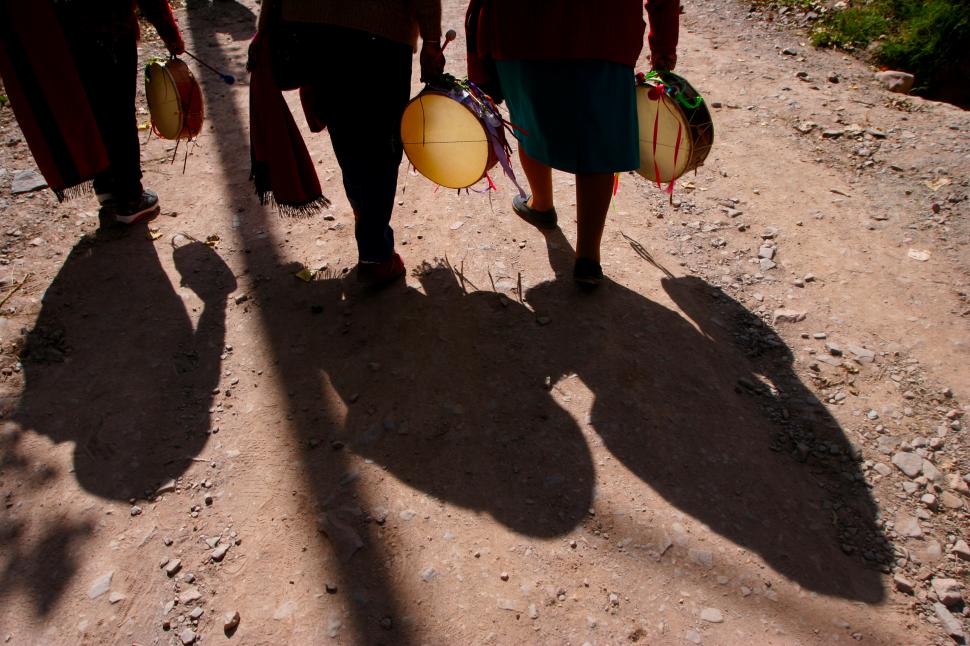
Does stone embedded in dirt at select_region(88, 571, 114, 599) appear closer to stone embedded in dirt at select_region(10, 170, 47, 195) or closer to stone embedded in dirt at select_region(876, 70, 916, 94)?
stone embedded in dirt at select_region(10, 170, 47, 195)

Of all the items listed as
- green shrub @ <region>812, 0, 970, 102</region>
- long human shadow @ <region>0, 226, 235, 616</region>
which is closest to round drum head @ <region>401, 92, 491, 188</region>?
long human shadow @ <region>0, 226, 235, 616</region>

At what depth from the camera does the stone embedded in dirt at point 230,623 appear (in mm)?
1974

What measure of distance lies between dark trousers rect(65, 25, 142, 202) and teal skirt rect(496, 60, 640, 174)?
6.07 feet

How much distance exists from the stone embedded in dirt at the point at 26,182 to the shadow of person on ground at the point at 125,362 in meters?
0.78

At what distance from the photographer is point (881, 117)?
14.0ft

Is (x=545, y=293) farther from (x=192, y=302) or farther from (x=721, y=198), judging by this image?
(x=192, y=302)

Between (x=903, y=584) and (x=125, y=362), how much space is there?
3040 mm

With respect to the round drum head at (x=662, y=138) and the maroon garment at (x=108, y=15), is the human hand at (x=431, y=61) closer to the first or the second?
the round drum head at (x=662, y=138)

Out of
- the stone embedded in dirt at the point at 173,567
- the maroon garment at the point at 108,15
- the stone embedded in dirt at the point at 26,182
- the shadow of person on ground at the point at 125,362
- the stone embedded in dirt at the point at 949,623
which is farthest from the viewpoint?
the stone embedded in dirt at the point at 26,182

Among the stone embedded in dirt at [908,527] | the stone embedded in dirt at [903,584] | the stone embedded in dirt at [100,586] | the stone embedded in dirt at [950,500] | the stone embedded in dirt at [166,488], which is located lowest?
the stone embedded in dirt at [100,586]

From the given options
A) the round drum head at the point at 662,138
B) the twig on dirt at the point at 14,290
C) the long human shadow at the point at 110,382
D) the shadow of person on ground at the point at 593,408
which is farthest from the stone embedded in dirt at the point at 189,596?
the round drum head at the point at 662,138

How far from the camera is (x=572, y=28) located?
8.00ft

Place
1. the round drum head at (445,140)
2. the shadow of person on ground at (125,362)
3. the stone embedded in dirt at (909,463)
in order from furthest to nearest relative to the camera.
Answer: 1. the round drum head at (445,140)
2. the shadow of person on ground at (125,362)
3. the stone embedded in dirt at (909,463)

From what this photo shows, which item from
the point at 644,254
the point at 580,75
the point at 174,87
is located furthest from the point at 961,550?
the point at 174,87
